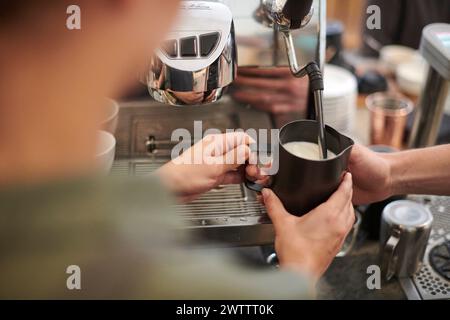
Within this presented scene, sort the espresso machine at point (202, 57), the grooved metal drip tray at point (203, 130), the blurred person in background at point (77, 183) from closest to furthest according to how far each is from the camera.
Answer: the blurred person in background at point (77, 183), the espresso machine at point (202, 57), the grooved metal drip tray at point (203, 130)

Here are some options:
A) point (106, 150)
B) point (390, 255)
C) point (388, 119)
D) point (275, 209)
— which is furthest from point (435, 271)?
point (106, 150)

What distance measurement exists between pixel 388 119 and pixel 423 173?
30 cm

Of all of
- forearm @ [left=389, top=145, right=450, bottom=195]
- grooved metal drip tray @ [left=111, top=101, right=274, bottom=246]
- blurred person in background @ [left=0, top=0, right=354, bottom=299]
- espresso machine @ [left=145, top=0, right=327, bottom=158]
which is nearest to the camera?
blurred person in background @ [left=0, top=0, right=354, bottom=299]

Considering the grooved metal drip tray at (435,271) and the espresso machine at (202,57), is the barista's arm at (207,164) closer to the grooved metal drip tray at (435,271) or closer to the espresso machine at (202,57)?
the espresso machine at (202,57)

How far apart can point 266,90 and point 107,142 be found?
330mm

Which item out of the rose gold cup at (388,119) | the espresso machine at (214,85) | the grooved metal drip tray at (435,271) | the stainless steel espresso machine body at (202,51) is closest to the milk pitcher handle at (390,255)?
the grooved metal drip tray at (435,271)

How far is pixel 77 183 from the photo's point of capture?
0.44 m

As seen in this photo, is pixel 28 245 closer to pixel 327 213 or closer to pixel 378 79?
pixel 327 213

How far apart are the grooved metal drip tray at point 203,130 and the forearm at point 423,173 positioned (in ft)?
0.78

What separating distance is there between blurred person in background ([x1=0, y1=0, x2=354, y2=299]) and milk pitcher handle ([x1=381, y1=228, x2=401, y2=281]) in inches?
11.8

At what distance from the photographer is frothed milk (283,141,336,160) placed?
62 centimetres

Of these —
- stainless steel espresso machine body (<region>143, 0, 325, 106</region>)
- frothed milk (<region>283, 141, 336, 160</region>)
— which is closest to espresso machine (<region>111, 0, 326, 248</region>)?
stainless steel espresso machine body (<region>143, 0, 325, 106</region>)

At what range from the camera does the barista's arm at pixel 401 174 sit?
2.64 feet

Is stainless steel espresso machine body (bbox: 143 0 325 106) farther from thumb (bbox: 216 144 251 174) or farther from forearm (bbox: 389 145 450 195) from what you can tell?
forearm (bbox: 389 145 450 195)
